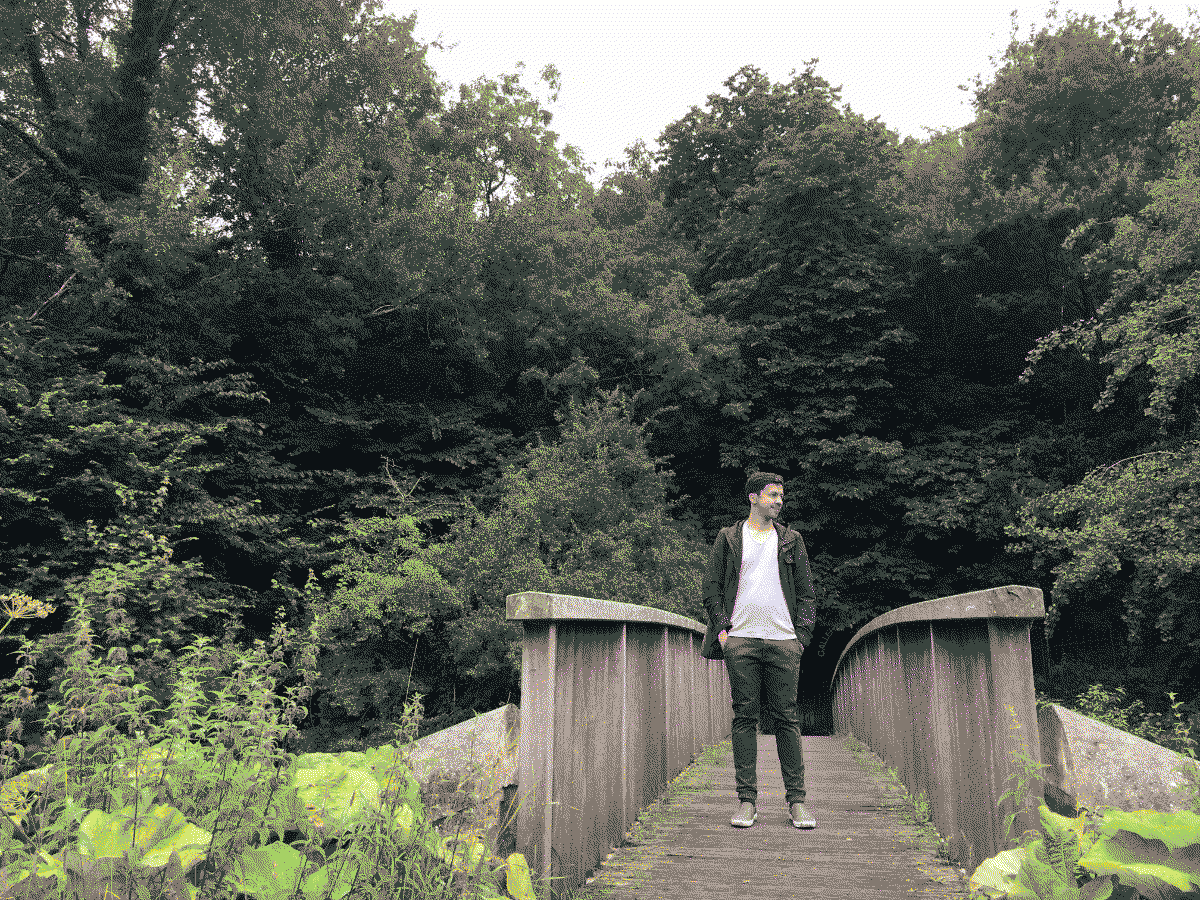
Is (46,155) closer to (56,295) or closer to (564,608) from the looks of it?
(56,295)

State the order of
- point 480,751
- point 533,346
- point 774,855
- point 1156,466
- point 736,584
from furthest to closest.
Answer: point 533,346 < point 1156,466 < point 736,584 < point 774,855 < point 480,751

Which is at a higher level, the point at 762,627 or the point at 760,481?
the point at 760,481

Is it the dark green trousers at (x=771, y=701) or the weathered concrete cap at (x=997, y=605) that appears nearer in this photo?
the weathered concrete cap at (x=997, y=605)

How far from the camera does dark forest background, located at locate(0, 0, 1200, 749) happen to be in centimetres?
1191

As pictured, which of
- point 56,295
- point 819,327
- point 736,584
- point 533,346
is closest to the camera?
point 736,584

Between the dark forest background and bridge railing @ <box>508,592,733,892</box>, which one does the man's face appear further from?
the dark forest background

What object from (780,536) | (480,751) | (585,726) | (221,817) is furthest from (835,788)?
(221,817)

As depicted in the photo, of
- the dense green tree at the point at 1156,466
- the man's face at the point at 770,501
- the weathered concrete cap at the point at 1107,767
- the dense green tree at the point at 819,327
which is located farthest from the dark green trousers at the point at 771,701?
the dense green tree at the point at 819,327

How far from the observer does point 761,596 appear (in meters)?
3.99

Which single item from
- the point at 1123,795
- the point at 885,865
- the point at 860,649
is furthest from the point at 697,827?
the point at 860,649

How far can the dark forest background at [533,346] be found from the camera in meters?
11.9

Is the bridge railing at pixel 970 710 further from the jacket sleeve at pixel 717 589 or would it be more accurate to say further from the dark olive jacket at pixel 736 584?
the jacket sleeve at pixel 717 589

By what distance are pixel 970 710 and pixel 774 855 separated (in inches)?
41.3

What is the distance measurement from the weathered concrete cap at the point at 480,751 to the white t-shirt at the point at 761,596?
1691mm
